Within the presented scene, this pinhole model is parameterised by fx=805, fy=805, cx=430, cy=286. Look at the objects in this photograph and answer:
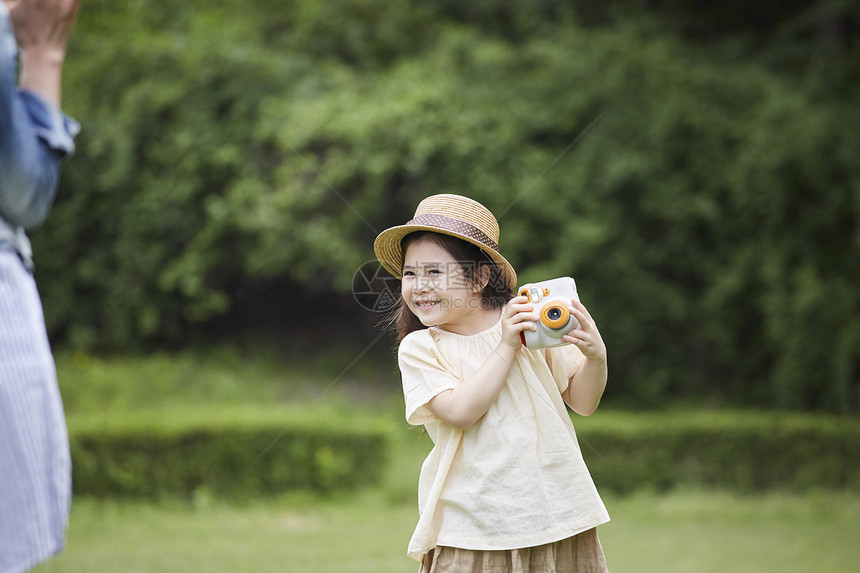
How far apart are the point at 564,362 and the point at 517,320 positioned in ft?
0.92

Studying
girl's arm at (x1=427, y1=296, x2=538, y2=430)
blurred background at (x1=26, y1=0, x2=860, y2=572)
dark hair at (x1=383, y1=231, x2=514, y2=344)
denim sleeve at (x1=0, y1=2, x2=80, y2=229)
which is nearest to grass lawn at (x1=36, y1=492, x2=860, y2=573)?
blurred background at (x1=26, y1=0, x2=860, y2=572)

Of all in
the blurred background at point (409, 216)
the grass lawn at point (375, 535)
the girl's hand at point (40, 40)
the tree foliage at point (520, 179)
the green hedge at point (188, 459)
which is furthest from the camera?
the tree foliage at point (520, 179)

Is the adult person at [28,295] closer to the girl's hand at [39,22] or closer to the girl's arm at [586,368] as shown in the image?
the girl's hand at [39,22]

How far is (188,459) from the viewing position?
6707 mm

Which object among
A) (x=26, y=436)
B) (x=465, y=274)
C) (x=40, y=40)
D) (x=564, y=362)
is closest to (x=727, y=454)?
(x=564, y=362)

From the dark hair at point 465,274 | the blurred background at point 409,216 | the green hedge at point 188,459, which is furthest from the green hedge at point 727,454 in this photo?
the dark hair at point 465,274

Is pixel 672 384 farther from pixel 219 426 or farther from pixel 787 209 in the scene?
pixel 219 426

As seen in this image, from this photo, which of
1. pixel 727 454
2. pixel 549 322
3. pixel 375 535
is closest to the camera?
pixel 549 322

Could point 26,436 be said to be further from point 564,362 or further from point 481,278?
point 564,362

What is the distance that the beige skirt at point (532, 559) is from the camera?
1.94m

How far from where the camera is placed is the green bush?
6.66 meters

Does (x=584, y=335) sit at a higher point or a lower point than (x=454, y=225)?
lower

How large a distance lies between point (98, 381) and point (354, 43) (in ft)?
15.9

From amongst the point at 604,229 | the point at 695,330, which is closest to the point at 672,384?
the point at 695,330
